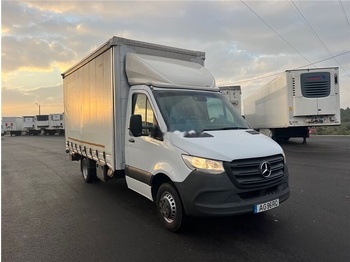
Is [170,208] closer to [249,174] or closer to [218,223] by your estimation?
[218,223]

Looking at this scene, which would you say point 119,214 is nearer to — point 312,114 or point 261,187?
point 261,187

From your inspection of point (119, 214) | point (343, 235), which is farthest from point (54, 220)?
point (343, 235)

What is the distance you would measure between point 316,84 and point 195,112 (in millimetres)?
12728

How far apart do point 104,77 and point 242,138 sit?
3.45m

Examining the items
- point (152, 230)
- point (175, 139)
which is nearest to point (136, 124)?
point (175, 139)

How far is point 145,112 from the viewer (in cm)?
552

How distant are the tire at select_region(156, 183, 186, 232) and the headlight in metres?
0.62

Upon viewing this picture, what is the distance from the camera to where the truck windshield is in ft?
16.7

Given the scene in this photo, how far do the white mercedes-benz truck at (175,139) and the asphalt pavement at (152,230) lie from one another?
18.5 inches

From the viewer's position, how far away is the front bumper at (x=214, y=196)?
4.22m

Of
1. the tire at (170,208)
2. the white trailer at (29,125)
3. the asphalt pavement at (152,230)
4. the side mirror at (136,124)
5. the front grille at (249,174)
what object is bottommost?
the asphalt pavement at (152,230)

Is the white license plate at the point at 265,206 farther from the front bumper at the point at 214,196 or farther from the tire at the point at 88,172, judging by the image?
the tire at the point at 88,172

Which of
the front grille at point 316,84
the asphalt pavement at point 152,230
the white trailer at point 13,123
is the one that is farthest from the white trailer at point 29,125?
the asphalt pavement at point 152,230

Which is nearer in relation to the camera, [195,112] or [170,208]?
[170,208]
